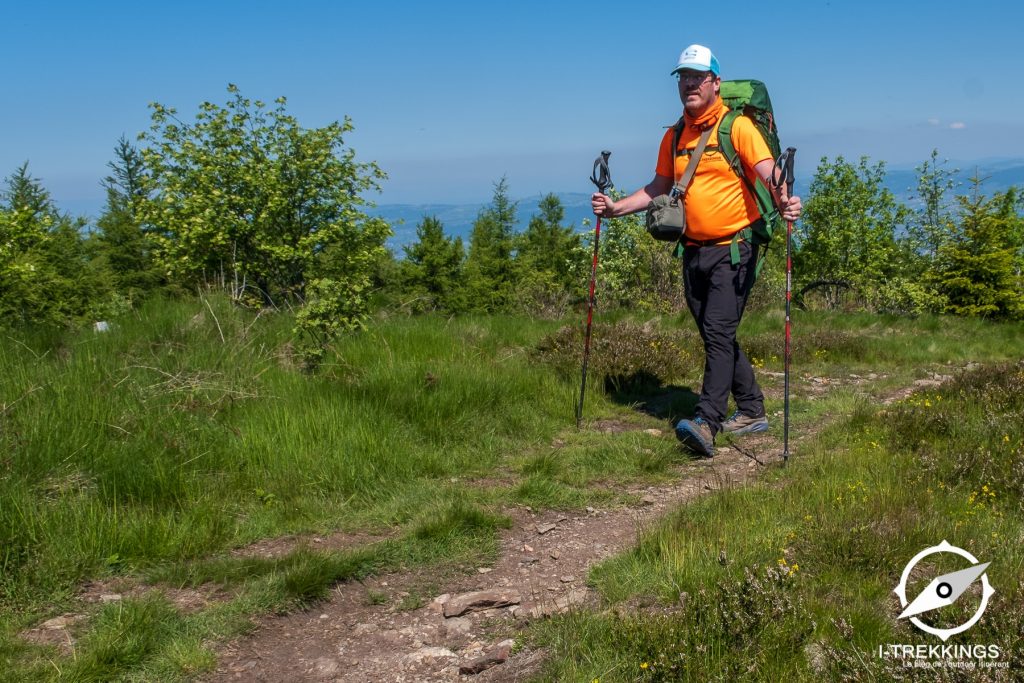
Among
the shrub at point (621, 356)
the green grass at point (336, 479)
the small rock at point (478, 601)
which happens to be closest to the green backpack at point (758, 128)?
the green grass at point (336, 479)

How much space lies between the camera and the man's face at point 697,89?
583 centimetres

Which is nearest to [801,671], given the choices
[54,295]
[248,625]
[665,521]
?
[665,521]

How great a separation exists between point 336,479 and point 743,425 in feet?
11.0

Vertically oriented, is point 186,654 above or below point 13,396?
below

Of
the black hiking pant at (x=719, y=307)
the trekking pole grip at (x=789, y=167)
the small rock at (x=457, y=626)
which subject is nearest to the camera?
the small rock at (x=457, y=626)

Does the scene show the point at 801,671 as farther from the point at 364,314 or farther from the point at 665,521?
the point at 364,314

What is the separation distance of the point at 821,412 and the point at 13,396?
6361 mm

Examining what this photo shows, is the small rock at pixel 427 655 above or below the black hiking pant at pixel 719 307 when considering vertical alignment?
below

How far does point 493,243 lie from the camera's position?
42.6 meters

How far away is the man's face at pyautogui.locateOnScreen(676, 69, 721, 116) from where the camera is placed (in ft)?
19.1

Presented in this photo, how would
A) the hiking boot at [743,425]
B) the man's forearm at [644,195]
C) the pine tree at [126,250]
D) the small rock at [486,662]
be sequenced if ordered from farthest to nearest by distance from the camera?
the pine tree at [126,250] → the hiking boot at [743,425] → the man's forearm at [644,195] → the small rock at [486,662]

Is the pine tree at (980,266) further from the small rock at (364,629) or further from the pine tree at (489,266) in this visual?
the small rock at (364,629)

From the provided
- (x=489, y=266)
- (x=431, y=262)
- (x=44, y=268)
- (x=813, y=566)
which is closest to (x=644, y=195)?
(x=813, y=566)

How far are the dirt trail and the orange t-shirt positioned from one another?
7.56 ft
